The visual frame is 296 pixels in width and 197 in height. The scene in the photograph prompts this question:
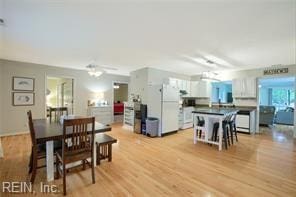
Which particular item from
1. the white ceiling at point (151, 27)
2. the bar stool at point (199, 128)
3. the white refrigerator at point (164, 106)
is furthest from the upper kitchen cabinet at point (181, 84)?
the white ceiling at point (151, 27)

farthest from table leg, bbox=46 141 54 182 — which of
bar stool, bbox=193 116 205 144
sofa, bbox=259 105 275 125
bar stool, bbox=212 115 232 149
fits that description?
sofa, bbox=259 105 275 125

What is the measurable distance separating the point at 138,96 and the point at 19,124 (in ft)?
13.0

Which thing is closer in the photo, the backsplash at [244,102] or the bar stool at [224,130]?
the bar stool at [224,130]

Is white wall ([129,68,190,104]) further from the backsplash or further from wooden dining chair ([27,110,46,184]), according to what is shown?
wooden dining chair ([27,110,46,184])

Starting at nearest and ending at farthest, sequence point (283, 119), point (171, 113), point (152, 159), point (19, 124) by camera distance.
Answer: point (152, 159)
point (19, 124)
point (171, 113)
point (283, 119)

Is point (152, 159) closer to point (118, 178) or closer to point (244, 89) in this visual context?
point (118, 178)

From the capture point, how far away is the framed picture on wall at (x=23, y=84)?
513 cm

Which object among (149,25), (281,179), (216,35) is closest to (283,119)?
(281,179)

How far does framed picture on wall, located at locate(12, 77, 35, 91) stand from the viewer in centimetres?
513

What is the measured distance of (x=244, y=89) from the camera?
6.17 metres

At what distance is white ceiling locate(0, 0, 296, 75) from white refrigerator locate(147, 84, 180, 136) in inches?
64.4

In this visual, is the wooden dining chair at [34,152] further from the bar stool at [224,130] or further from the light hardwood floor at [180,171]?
the bar stool at [224,130]

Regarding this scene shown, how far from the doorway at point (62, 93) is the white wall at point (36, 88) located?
0.19 metres

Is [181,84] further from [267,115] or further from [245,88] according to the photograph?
[267,115]
